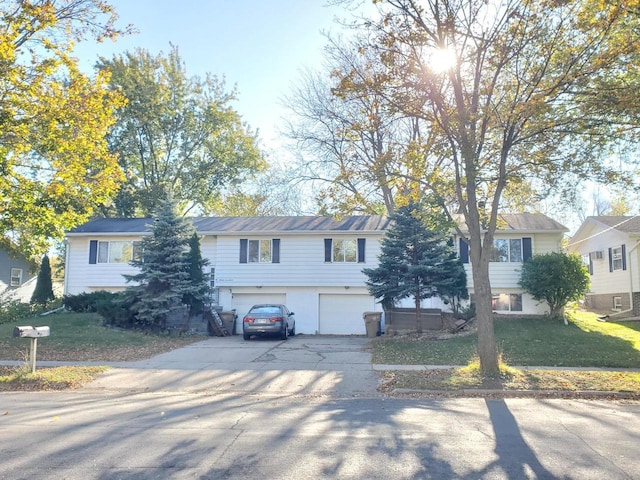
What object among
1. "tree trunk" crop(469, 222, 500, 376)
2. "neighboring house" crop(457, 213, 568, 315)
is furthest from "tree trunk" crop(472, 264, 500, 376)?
"neighboring house" crop(457, 213, 568, 315)

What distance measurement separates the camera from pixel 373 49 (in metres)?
12.0

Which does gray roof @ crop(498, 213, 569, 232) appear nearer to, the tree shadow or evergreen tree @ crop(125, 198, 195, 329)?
evergreen tree @ crop(125, 198, 195, 329)

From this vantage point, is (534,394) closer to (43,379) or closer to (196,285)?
(43,379)

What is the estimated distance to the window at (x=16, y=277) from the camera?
101 ft

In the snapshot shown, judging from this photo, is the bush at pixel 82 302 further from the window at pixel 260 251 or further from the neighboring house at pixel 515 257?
the neighboring house at pixel 515 257

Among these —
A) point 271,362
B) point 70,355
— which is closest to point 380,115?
point 271,362

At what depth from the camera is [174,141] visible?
36.0 meters

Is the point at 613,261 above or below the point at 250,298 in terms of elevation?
above

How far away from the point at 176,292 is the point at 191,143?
18.8 metres

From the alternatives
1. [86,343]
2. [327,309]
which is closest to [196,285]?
[86,343]

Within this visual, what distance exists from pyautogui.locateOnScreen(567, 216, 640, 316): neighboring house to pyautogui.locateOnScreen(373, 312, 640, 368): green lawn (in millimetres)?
4105

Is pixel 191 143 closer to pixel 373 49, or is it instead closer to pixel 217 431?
pixel 373 49

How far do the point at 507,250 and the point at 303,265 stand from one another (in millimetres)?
9537

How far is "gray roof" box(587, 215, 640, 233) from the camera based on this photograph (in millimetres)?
23641
